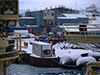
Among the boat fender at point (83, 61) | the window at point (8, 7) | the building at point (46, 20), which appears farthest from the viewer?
the building at point (46, 20)

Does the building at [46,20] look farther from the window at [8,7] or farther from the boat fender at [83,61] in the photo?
the window at [8,7]

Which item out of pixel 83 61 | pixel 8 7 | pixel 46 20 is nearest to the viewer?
pixel 8 7

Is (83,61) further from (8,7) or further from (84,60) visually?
(8,7)

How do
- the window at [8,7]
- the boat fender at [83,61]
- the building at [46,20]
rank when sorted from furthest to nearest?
the building at [46,20]
the boat fender at [83,61]
the window at [8,7]

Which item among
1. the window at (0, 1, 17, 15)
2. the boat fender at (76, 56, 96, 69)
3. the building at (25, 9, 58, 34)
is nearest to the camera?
the window at (0, 1, 17, 15)

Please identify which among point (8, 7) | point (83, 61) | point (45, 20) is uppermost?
point (8, 7)

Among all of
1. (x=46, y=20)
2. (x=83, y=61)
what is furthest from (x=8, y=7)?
(x=46, y=20)

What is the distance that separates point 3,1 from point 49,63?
8194 mm

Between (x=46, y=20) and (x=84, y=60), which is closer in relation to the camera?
(x=84, y=60)

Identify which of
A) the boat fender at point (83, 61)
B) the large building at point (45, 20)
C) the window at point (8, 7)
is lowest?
the boat fender at point (83, 61)

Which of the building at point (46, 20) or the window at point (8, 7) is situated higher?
the window at point (8, 7)

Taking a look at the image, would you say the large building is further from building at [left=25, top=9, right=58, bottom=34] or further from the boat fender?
the boat fender

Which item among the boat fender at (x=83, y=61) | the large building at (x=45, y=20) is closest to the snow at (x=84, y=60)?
the boat fender at (x=83, y=61)

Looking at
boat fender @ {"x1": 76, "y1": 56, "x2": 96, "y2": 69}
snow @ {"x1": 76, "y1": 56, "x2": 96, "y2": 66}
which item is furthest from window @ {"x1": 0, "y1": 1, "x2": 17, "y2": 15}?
snow @ {"x1": 76, "y1": 56, "x2": 96, "y2": 66}
